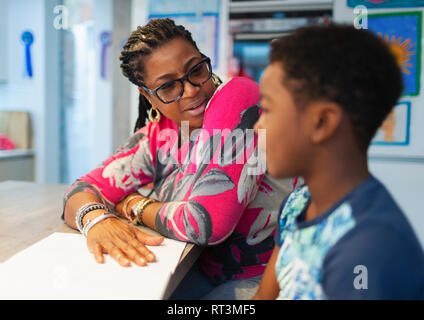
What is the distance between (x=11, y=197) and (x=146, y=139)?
57 cm

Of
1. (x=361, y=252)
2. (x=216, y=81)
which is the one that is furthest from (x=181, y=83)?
(x=361, y=252)

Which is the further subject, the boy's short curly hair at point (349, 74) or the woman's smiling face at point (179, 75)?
the woman's smiling face at point (179, 75)

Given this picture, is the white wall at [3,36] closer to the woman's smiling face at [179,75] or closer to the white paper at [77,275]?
the woman's smiling face at [179,75]

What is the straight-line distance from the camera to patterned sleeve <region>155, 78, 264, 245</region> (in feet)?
2.49

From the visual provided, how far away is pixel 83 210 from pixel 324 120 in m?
0.65

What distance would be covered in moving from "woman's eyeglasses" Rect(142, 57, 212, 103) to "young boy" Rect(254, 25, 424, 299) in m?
0.39

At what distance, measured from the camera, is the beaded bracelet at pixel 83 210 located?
2.82ft

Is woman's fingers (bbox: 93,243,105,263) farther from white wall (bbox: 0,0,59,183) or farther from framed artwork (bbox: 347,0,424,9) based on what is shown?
white wall (bbox: 0,0,59,183)

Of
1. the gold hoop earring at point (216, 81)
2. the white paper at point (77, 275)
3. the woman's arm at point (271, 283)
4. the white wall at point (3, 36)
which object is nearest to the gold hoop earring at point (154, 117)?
the gold hoop earring at point (216, 81)

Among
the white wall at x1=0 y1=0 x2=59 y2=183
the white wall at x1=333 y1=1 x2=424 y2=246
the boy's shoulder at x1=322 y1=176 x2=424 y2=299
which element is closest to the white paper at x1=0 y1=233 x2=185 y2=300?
the boy's shoulder at x1=322 y1=176 x2=424 y2=299

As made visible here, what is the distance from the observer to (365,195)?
48 cm

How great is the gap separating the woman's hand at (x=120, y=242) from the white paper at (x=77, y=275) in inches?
0.5
